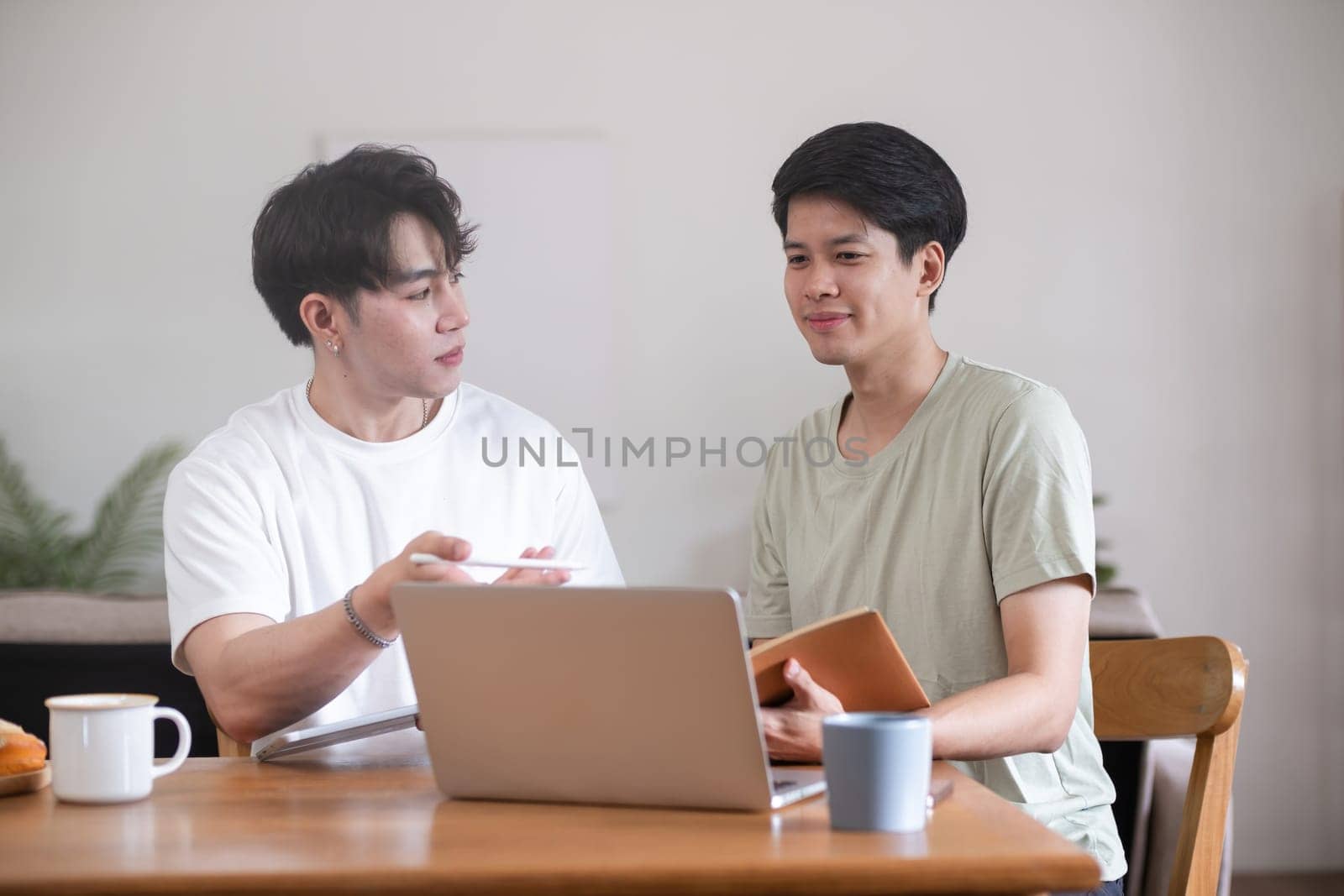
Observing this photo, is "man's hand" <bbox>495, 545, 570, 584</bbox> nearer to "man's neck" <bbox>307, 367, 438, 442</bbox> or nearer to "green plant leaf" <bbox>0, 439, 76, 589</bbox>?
"man's neck" <bbox>307, 367, 438, 442</bbox>

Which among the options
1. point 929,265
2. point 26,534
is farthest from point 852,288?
point 26,534

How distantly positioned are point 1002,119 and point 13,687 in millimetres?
2805

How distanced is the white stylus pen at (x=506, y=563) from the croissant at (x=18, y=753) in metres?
0.33

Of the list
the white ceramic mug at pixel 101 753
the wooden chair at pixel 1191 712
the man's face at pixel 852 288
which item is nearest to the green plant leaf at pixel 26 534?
the man's face at pixel 852 288

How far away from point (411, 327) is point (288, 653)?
63 centimetres

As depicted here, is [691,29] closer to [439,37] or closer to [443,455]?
[439,37]

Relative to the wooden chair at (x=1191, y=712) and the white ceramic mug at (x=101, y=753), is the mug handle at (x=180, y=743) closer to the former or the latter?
the white ceramic mug at (x=101, y=753)

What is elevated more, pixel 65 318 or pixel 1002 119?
pixel 1002 119

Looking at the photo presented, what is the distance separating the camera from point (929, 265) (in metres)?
1.63

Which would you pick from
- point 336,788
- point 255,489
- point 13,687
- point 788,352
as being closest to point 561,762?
point 336,788

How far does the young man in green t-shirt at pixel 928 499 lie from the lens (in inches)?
52.2

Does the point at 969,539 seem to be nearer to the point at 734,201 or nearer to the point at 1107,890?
the point at 1107,890

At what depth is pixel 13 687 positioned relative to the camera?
2.14 meters

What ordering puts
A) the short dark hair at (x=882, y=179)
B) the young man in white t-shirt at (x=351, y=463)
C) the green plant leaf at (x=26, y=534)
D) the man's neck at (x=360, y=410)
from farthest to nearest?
the green plant leaf at (x=26, y=534), the man's neck at (x=360, y=410), the short dark hair at (x=882, y=179), the young man in white t-shirt at (x=351, y=463)
